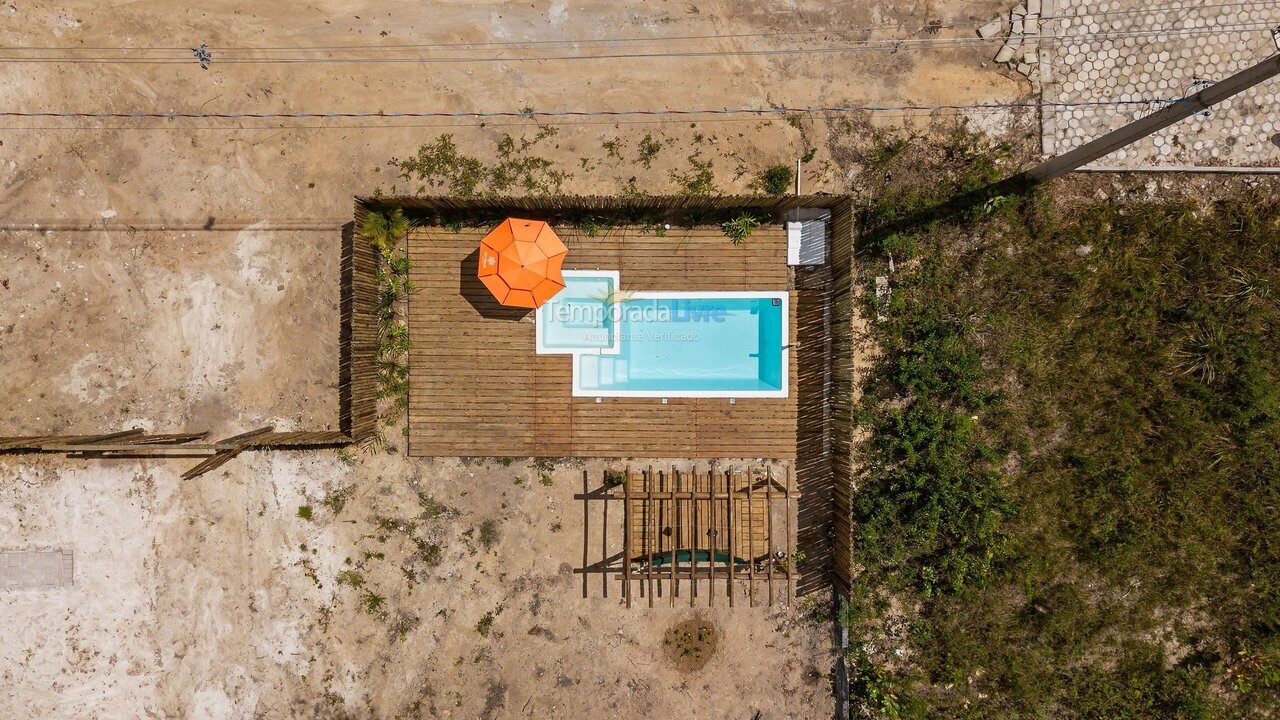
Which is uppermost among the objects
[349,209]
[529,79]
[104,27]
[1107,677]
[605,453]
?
[104,27]

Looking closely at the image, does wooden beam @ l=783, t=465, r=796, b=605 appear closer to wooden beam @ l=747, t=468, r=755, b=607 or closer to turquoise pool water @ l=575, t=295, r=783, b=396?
wooden beam @ l=747, t=468, r=755, b=607

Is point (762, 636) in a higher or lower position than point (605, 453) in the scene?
lower

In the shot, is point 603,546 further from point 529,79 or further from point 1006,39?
point 1006,39

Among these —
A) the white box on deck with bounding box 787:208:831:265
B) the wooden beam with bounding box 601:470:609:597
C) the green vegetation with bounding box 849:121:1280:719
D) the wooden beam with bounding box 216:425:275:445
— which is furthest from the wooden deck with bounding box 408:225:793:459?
the wooden beam with bounding box 216:425:275:445

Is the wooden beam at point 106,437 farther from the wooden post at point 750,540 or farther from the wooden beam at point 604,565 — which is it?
the wooden post at point 750,540

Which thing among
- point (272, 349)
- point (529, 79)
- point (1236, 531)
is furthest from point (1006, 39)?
point (272, 349)

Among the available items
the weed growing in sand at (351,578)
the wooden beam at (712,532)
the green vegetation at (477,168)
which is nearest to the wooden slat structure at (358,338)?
the green vegetation at (477,168)
